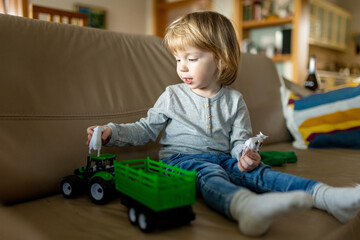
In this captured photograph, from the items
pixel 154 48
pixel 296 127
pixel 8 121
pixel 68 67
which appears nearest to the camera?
pixel 8 121

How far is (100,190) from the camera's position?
82 centimetres

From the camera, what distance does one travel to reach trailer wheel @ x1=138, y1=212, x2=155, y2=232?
2.12 feet

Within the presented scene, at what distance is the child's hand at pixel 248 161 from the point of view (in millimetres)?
903

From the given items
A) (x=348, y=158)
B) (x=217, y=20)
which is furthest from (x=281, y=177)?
(x=348, y=158)

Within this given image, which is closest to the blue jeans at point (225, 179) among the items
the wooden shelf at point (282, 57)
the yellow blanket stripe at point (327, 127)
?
the yellow blanket stripe at point (327, 127)

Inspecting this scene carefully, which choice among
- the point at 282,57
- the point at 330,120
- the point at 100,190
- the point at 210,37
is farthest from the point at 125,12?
the point at 100,190

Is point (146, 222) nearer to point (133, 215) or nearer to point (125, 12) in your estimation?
point (133, 215)

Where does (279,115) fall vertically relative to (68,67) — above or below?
below

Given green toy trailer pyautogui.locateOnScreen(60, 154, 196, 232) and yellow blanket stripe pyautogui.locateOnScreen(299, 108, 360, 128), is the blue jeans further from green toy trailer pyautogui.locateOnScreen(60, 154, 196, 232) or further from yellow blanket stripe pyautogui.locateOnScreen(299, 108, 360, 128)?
yellow blanket stripe pyautogui.locateOnScreen(299, 108, 360, 128)

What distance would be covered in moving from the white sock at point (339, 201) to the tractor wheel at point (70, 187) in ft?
2.00

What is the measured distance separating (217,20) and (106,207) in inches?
25.5

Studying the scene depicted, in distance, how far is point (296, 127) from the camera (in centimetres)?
168

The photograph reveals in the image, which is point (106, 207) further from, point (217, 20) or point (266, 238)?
point (217, 20)

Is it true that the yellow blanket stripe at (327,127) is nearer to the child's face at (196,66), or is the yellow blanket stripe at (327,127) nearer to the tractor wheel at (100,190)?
the child's face at (196,66)
